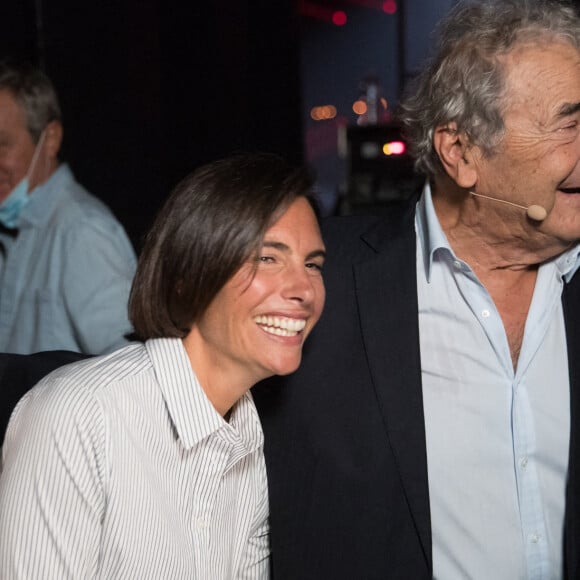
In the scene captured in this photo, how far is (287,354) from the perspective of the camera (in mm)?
1698

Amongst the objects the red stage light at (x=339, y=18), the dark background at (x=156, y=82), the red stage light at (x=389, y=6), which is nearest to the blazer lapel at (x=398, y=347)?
the dark background at (x=156, y=82)

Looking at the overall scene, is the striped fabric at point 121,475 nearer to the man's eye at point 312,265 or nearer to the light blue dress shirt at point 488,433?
the man's eye at point 312,265

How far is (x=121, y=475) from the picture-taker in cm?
156

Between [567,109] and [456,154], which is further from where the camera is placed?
[456,154]

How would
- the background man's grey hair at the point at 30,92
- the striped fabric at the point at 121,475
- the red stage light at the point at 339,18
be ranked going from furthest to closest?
the red stage light at the point at 339,18, the background man's grey hair at the point at 30,92, the striped fabric at the point at 121,475

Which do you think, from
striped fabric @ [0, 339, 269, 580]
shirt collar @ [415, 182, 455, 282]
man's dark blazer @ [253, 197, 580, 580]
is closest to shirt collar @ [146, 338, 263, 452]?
striped fabric @ [0, 339, 269, 580]

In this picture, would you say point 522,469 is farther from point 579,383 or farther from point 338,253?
point 338,253

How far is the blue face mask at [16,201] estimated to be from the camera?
2.95 metres

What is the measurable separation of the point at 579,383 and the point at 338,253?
1.80 ft

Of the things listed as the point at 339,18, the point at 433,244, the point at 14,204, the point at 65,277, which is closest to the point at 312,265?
the point at 433,244

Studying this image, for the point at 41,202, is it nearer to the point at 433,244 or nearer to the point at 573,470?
the point at 433,244

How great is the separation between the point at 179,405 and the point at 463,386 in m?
0.60

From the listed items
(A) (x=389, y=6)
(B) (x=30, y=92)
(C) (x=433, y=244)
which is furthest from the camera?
(A) (x=389, y=6)

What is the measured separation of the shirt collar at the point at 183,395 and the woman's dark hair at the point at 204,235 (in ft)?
0.13
